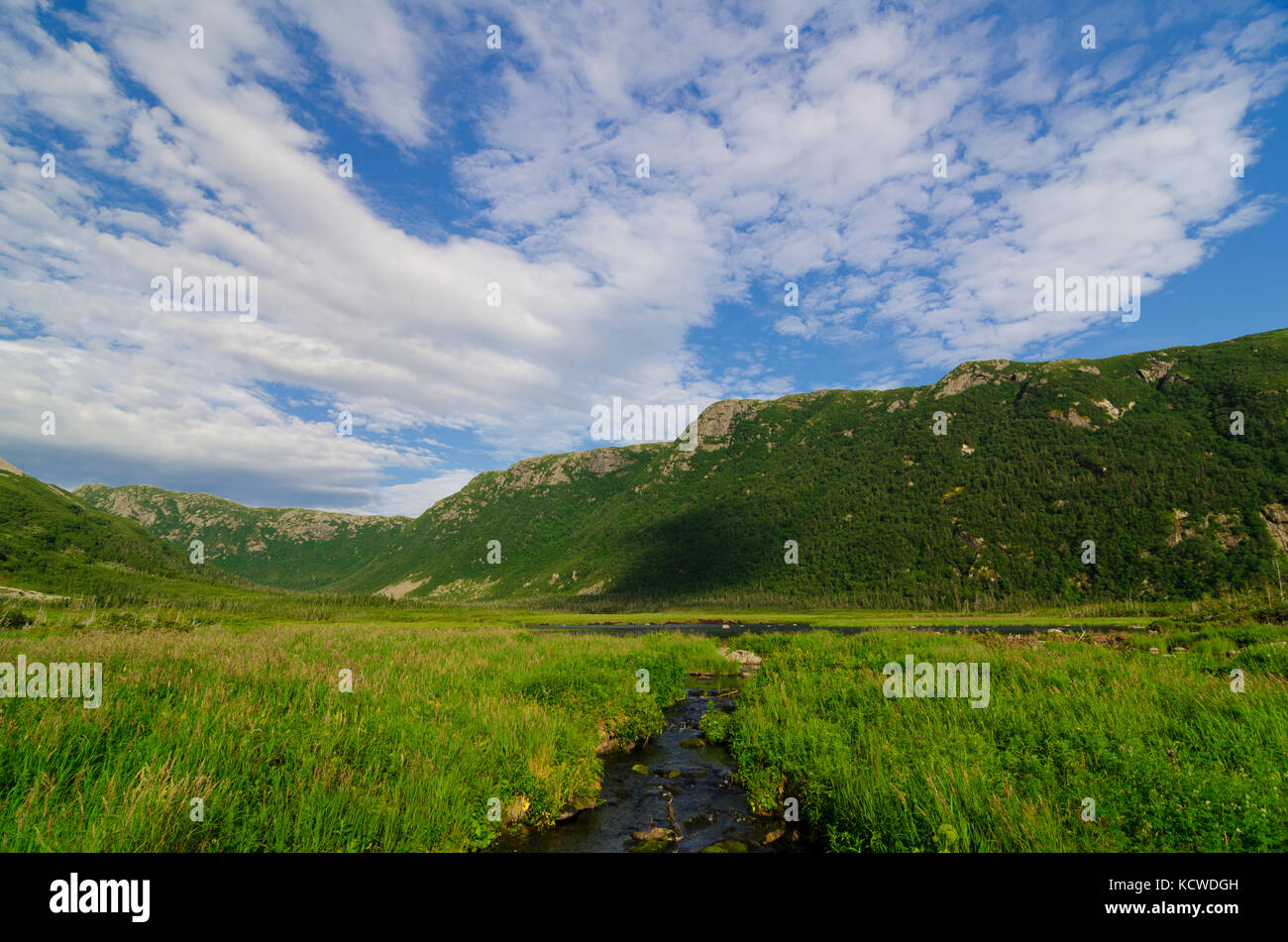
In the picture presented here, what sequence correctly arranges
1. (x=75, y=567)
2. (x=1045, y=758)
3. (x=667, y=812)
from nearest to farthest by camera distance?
(x=1045, y=758) → (x=667, y=812) → (x=75, y=567)

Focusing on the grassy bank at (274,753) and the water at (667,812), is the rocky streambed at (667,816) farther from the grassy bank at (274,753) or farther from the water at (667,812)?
the grassy bank at (274,753)

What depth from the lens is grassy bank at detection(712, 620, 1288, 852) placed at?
6930 millimetres

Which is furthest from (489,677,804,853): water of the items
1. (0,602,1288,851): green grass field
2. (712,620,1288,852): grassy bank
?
(712,620,1288,852): grassy bank

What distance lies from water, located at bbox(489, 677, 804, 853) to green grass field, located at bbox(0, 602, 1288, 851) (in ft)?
2.06

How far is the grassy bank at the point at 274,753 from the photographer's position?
20.0 ft

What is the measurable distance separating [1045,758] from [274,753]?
13782mm

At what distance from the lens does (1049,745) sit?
9.72 meters

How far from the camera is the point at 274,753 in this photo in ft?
27.4

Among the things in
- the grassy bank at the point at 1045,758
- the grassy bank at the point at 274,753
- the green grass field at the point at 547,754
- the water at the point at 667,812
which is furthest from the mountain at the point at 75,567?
the grassy bank at the point at 1045,758

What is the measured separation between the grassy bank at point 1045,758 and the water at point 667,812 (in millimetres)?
782

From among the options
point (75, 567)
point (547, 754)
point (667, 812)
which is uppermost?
point (547, 754)

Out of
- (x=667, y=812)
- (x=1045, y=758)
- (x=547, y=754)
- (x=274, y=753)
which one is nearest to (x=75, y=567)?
(x=274, y=753)

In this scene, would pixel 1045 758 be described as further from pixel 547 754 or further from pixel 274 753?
pixel 274 753
